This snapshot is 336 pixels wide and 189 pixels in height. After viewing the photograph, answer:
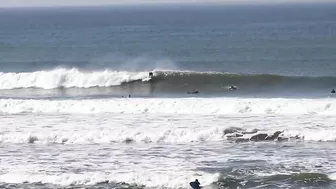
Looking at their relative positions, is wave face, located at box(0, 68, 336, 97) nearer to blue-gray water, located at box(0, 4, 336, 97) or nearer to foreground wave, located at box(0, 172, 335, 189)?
blue-gray water, located at box(0, 4, 336, 97)

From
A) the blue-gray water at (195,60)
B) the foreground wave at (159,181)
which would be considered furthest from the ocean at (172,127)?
the blue-gray water at (195,60)

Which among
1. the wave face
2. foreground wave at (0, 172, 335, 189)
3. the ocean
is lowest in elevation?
foreground wave at (0, 172, 335, 189)

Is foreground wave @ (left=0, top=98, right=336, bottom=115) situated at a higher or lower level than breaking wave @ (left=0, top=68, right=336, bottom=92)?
lower

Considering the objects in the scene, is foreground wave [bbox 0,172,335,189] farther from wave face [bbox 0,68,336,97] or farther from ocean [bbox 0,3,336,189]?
wave face [bbox 0,68,336,97]

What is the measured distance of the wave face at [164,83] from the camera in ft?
126

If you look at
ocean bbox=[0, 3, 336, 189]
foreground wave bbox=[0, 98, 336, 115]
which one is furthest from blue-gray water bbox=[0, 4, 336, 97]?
foreground wave bbox=[0, 98, 336, 115]

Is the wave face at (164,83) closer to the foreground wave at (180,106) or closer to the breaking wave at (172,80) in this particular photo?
the breaking wave at (172,80)

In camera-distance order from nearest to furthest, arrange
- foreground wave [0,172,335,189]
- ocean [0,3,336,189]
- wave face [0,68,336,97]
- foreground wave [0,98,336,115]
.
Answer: foreground wave [0,172,335,189], ocean [0,3,336,189], foreground wave [0,98,336,115], wave face [0,68,336,97]

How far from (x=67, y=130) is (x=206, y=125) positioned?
5.38m

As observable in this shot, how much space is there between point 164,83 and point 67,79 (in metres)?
6.28

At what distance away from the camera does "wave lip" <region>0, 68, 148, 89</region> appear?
42469mm

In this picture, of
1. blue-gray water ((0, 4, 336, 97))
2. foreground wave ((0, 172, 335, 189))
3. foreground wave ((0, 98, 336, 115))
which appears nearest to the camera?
foreground wave ((0, 172, 335, 189))

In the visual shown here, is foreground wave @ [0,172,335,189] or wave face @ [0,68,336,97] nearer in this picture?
foreground wave @ [0,172,335,189]

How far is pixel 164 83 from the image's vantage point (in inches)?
1628
